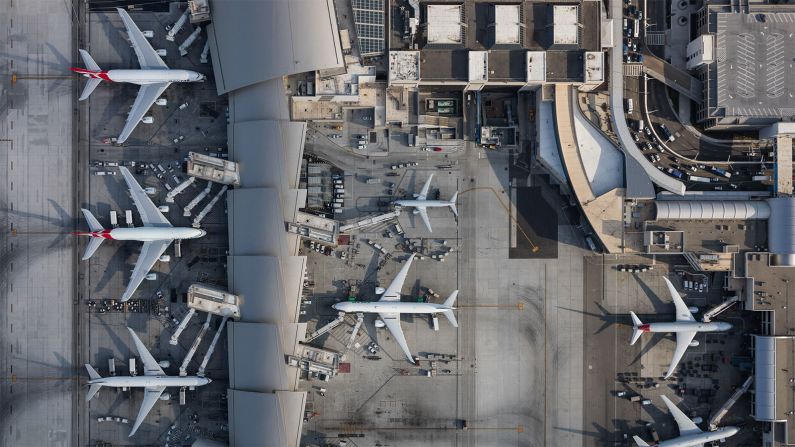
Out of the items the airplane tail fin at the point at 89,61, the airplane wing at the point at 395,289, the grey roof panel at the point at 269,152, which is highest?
the airplane tail fin at the point at 89,61

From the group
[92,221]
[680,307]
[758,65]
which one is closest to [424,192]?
[680,307]

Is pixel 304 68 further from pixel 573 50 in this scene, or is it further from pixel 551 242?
pixel 551 242

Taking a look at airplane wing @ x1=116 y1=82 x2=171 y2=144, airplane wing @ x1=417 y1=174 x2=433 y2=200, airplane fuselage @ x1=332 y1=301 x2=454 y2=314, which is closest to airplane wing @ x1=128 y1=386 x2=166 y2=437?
airplane fuselage @ x1=332 y1=301 x2=454 y2=314

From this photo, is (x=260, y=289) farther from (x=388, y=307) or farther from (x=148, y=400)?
(x=148, y=400)

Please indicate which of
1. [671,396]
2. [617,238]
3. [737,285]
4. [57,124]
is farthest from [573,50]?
[57,124]

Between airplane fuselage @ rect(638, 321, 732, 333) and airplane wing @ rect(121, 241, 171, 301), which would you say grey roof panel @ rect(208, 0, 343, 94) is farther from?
airplane fuselage @ rect(638, 321, 732, 333)

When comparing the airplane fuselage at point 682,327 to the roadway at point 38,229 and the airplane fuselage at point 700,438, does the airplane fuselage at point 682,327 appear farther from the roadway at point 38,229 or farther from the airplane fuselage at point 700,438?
the roadway at point 38,229

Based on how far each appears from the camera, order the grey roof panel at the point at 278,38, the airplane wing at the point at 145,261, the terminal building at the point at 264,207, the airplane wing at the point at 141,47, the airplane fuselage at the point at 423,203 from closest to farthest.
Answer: the grey roof panel at the point at 278,38, the terminal building at the point at 264,207, the airplane wing at the point at 141,47, the airplane wing at the point at 145,261, the airplane fuselage at the point at 423,203

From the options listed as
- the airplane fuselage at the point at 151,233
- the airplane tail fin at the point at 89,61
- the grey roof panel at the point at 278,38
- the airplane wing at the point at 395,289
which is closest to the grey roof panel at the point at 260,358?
Result: the airplane fuselage at the point at 151,233

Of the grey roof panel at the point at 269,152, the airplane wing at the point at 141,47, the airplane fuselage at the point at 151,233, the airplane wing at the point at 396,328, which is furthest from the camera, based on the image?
the airplane wing at the point at 396,328
